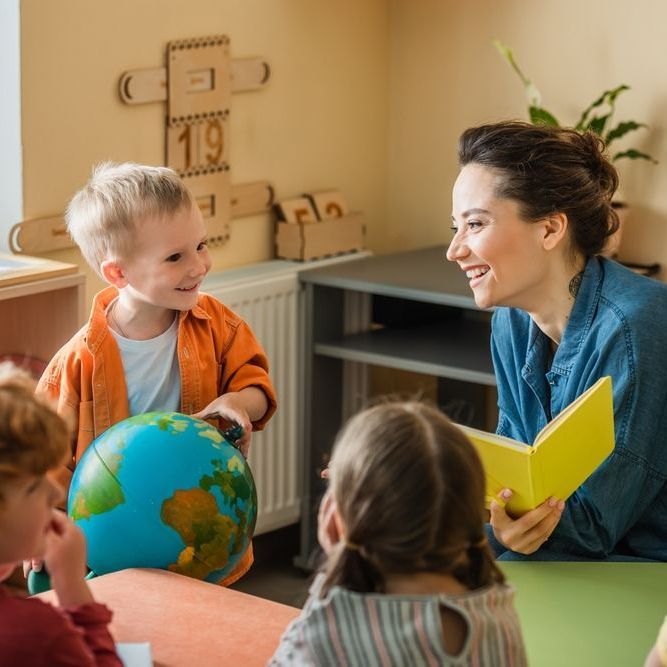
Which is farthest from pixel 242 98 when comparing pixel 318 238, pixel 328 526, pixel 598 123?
pixel 328 526

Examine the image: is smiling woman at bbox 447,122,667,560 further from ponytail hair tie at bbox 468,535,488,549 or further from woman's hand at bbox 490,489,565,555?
ponytail hair tie at bbox 468,535,488,549

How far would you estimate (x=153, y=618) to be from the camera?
1.92m

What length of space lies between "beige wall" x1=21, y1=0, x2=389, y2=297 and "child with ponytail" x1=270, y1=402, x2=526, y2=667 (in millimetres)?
2214

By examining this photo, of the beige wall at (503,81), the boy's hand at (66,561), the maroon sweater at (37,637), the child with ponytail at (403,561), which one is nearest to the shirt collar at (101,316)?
the boy's hand at (66,561)

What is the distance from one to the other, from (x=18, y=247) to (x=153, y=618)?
5.71 ft

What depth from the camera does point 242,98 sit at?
13.4ft

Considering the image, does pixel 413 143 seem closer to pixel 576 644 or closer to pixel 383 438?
pixel 576 644

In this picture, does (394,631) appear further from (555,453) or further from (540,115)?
(540,115)

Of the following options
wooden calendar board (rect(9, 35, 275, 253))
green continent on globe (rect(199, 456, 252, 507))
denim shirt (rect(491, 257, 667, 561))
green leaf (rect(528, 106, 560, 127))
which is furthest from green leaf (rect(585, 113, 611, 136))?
green continent on globe (rect(199, 456, 252, 507))

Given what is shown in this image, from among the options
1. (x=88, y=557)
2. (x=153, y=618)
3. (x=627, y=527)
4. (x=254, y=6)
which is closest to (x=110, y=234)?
(x=88, y=557)

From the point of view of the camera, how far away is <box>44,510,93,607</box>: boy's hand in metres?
1.69

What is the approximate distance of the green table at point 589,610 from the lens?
185cm

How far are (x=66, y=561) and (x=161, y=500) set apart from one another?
35cm

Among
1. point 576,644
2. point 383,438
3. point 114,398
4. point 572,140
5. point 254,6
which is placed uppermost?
point 254,6
